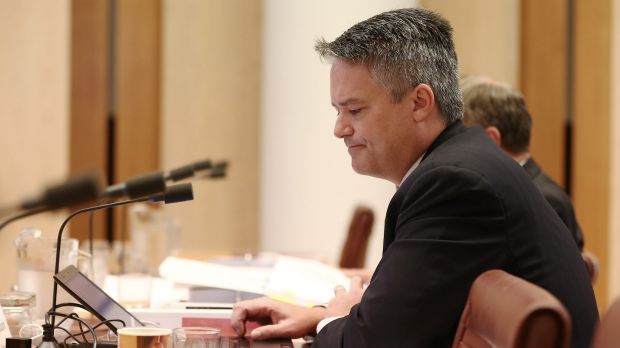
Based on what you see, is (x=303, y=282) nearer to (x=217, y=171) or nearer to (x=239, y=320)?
(x=217, y=171)

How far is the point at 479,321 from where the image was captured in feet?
5.11

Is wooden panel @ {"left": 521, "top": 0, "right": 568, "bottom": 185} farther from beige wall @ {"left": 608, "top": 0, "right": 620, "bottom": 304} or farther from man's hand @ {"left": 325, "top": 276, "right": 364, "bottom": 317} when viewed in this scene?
man's hand @ {"left": 325, "top": 276, "right": 364, "bottom": 317}

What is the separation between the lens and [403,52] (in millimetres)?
2045

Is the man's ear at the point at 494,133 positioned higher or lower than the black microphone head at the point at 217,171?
higher

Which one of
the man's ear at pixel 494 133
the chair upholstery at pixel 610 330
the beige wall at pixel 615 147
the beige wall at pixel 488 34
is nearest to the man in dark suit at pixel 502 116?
the man's ear at pixel 494 133

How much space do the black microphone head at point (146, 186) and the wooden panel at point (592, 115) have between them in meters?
4.26

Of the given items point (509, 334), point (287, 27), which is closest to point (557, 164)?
point (287, 27)

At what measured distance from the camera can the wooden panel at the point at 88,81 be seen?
19.6ft

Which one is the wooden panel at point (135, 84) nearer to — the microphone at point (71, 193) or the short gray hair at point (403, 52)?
the short gray hair at point (403, 52)

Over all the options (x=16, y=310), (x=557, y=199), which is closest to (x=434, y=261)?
(x=16, y=310)

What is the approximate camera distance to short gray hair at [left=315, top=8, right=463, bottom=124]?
2.04 m

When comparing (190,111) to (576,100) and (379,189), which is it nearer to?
(379,189)

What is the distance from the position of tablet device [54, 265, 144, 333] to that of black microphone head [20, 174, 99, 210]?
46 centimetres

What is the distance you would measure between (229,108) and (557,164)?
2.19 m
